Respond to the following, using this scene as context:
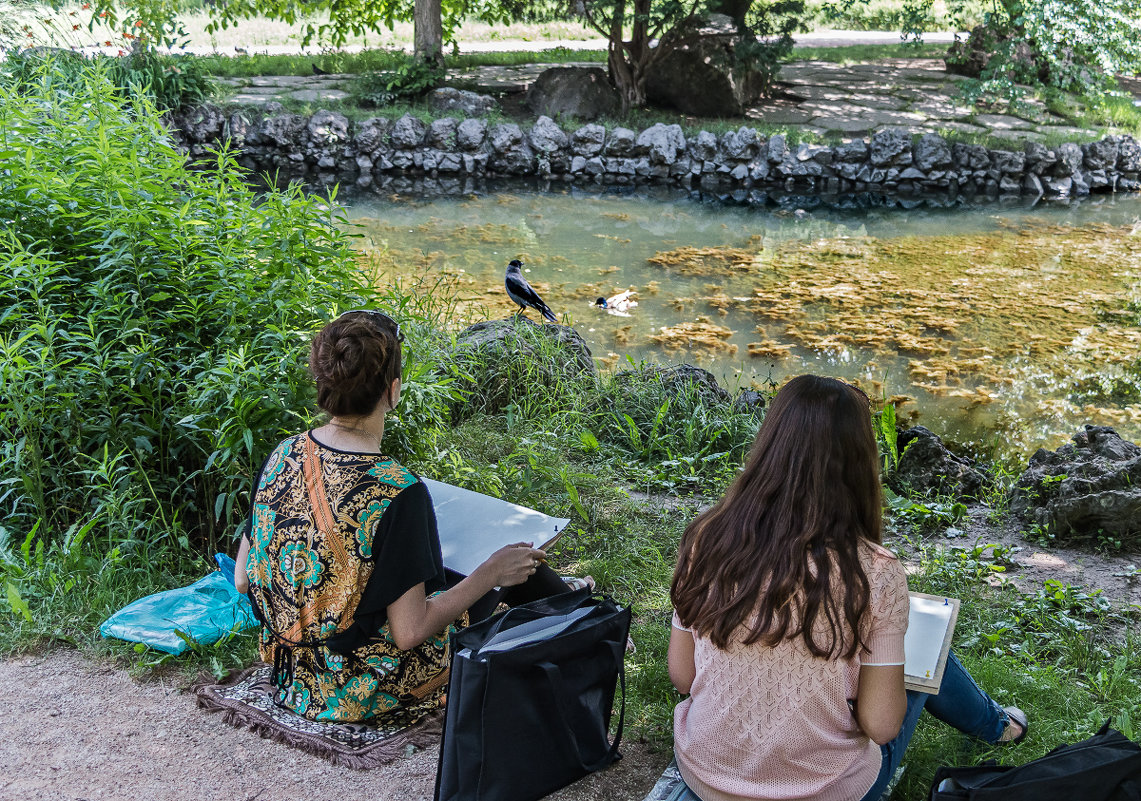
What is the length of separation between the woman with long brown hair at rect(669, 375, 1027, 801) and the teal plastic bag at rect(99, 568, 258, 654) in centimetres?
164

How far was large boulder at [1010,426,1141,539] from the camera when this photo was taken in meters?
3.97

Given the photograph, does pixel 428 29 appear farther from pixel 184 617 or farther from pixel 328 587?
pixel 328 587

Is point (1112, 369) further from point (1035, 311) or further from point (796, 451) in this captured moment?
point (796, 451)

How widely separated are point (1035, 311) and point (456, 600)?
22.5ft

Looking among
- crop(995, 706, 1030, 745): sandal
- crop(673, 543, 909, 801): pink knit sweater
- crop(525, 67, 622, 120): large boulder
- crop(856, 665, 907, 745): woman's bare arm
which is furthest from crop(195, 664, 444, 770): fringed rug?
crop(525, 67, 622, 120): large boulder

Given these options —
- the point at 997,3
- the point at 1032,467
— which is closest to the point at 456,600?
the point at 1032,467

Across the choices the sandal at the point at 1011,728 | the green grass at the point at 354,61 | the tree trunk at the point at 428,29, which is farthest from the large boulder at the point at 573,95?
the sandal at the point at 1011,728

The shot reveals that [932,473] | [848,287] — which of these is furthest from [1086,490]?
[848,287]

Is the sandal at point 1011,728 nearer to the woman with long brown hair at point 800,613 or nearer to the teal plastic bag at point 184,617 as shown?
the woman with long brown hair at point 800,613

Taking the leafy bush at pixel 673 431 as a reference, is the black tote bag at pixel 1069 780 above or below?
above

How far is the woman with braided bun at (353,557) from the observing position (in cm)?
218

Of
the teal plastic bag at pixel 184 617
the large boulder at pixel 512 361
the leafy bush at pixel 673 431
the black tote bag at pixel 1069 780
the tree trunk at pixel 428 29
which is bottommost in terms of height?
the leafy bush at pixel 673 431

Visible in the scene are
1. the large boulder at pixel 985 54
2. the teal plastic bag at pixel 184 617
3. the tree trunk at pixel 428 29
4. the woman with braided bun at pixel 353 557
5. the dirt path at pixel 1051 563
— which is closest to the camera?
the woman with braided bun at pixel 353 557

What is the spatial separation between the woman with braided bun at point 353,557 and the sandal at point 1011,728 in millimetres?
1259
